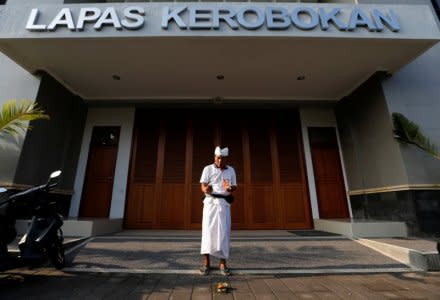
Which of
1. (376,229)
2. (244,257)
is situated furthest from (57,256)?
(376,229)

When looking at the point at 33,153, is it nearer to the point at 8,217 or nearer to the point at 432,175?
the point at 8,217

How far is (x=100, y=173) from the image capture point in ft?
19.0

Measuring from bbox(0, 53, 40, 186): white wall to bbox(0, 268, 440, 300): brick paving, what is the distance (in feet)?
8.16

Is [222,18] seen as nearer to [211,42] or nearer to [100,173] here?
[211,42]

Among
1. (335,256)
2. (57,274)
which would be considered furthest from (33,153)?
(335,256)

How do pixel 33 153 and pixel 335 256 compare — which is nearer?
pixel 335 256

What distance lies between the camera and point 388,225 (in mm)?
4000

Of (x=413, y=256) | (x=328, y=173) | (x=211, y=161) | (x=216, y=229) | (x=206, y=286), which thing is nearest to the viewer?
(x=206, y=286)

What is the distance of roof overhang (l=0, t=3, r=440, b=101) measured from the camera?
3.84m

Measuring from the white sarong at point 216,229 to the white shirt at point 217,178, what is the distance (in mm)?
115

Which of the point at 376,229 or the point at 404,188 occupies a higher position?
the point at 404,188

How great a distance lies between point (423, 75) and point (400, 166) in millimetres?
2229

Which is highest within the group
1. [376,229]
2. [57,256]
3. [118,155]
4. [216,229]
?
[118,155]

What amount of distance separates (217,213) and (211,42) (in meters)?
3.08
